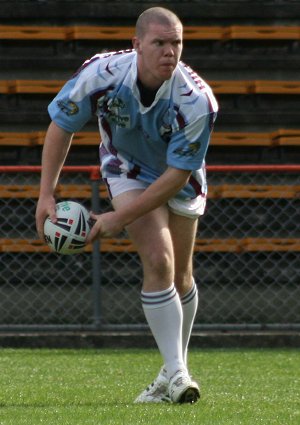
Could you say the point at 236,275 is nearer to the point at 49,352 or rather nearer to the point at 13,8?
the point at 49,352

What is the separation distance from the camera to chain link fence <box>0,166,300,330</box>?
8.25 metres

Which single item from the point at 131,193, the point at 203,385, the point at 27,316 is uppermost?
the point at 131,193

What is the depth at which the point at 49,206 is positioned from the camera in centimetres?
448

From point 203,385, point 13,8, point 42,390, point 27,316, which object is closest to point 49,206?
point 42,390

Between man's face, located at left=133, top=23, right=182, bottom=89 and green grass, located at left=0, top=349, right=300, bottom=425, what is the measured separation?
1.20 metres

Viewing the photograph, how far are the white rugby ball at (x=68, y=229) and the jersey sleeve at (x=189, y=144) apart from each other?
380 mm

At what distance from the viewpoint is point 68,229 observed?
4398mm

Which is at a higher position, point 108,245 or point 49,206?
point 49,206

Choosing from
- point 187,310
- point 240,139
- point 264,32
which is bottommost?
point 240,139

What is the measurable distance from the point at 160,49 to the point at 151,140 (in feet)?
1.38

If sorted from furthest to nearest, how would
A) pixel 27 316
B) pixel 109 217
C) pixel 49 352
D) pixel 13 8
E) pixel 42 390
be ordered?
pixel 13 8
pixel 27 316
pixel 49 352
pixel 42 390
pixel 109 217

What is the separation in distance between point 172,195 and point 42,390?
1.27 meters

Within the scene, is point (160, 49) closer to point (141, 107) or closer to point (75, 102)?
point (141, 107)

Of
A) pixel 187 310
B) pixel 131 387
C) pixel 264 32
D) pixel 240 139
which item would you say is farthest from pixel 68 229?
pixel 264 32
